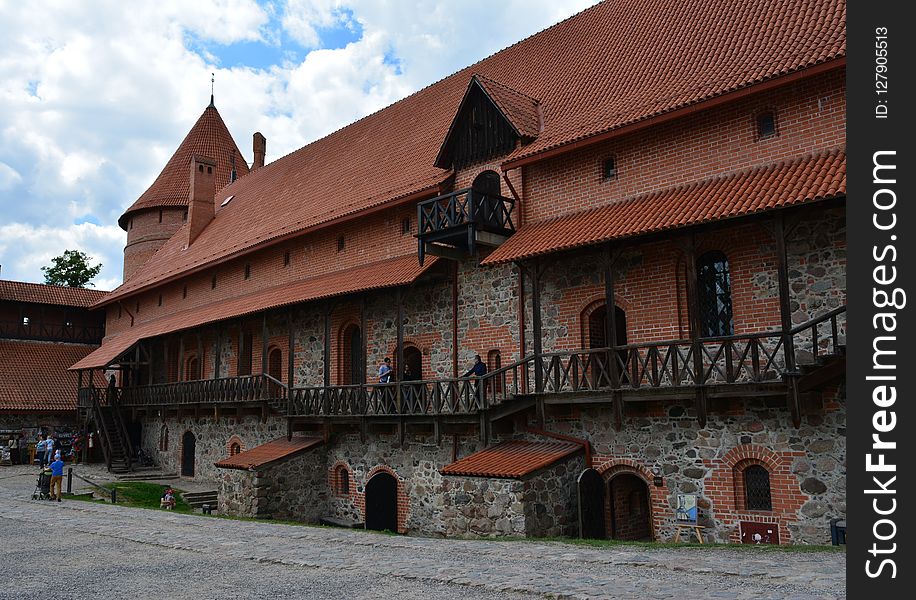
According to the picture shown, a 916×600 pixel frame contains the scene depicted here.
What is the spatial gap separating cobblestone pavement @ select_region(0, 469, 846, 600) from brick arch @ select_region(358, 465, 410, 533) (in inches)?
157

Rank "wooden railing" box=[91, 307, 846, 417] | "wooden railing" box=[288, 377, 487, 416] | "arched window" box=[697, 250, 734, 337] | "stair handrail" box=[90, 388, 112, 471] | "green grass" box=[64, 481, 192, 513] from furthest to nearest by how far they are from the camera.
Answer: "stair handrail" box=[90, 388, 112, 471] → "green grass" box=[64, 481, 192, 513] → "wooden railing" box=[288, 377, 487, 416] → "arched window" box=[697, 250, 734, 337] → "wooden railing" box=[91, 307, 846, 417]

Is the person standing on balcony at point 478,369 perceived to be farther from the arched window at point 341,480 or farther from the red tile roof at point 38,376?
the red tile roof at point 38,376

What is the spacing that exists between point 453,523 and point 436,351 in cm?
430

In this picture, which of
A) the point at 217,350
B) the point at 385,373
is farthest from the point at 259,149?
the point at 385,373

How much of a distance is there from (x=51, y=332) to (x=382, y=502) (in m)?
23.5

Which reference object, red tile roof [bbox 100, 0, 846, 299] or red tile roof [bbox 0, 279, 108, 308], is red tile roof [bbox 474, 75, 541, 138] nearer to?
red tile roof [bbox 100, 0, 846, 299]

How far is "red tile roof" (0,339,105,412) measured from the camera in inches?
1168

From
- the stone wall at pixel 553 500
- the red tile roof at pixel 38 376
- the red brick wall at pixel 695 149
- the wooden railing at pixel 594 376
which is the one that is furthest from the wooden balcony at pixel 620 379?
the red tile roof at pixel 38 376

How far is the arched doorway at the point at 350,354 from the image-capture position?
19.8m

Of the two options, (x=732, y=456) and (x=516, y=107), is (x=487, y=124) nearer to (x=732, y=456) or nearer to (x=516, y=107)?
(x=516, y=107)

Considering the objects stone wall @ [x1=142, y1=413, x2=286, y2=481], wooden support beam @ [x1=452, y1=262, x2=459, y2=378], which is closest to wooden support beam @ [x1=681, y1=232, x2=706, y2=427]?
wooden support beam @ [x1=452, y1=262, x2=459, y2=378]

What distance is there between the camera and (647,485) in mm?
12758

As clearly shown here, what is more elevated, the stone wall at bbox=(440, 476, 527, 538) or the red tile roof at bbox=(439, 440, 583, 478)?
the red tile roof at bbox=(439, 440, 583, 478)

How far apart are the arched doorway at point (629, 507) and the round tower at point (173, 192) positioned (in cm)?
2716
